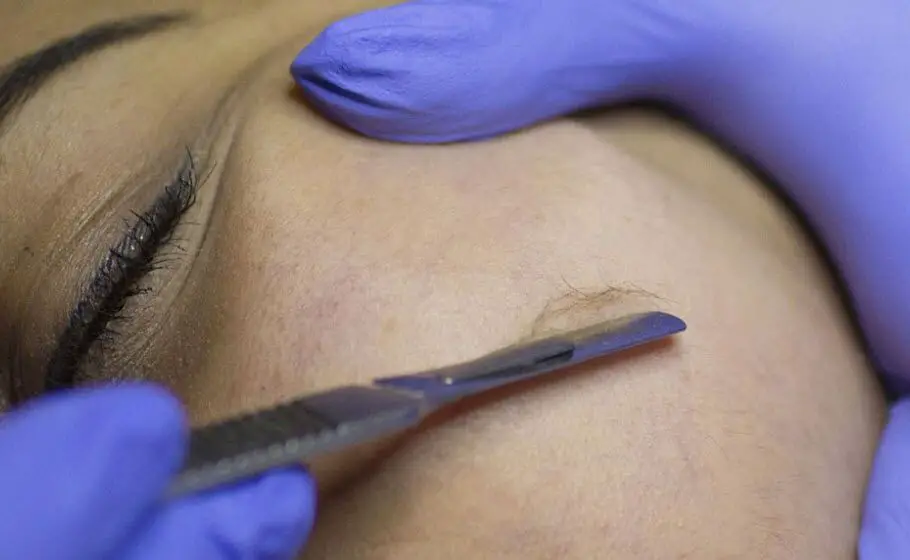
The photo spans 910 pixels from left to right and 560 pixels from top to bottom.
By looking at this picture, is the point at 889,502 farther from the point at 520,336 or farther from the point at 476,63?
the point at 476,63

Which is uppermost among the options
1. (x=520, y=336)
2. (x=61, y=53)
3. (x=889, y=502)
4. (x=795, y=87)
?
(x=61, y=53)

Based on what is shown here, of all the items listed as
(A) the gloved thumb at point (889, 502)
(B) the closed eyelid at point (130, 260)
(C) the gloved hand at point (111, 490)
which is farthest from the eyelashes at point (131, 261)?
(A) the gloved thumb at point (889, 502)

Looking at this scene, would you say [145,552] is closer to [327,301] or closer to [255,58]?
[327,301]

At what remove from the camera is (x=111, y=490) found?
1.58 ft

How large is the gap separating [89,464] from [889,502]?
2.37 ft

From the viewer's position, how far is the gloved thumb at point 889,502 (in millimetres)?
789

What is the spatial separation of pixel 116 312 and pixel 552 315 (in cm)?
42

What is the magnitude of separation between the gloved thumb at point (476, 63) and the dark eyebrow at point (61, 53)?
206 mm

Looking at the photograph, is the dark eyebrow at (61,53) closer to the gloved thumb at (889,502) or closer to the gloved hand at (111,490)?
the gloved hand at (111,490)

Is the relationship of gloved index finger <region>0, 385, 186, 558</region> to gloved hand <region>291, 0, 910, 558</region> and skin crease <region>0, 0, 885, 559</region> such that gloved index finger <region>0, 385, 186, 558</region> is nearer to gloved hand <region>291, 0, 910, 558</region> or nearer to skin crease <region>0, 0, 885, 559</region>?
skin crease <region>0, 0, 885, 559</region>

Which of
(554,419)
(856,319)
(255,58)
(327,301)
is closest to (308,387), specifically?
(327,301)

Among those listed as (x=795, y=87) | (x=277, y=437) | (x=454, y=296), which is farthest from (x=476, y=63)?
(x=277, y=437)

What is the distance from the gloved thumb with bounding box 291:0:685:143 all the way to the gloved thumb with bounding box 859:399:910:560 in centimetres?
47

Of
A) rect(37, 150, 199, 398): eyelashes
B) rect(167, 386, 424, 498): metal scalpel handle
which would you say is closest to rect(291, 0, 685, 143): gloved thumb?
rect(37, 150, 199, 398): eyelashes
